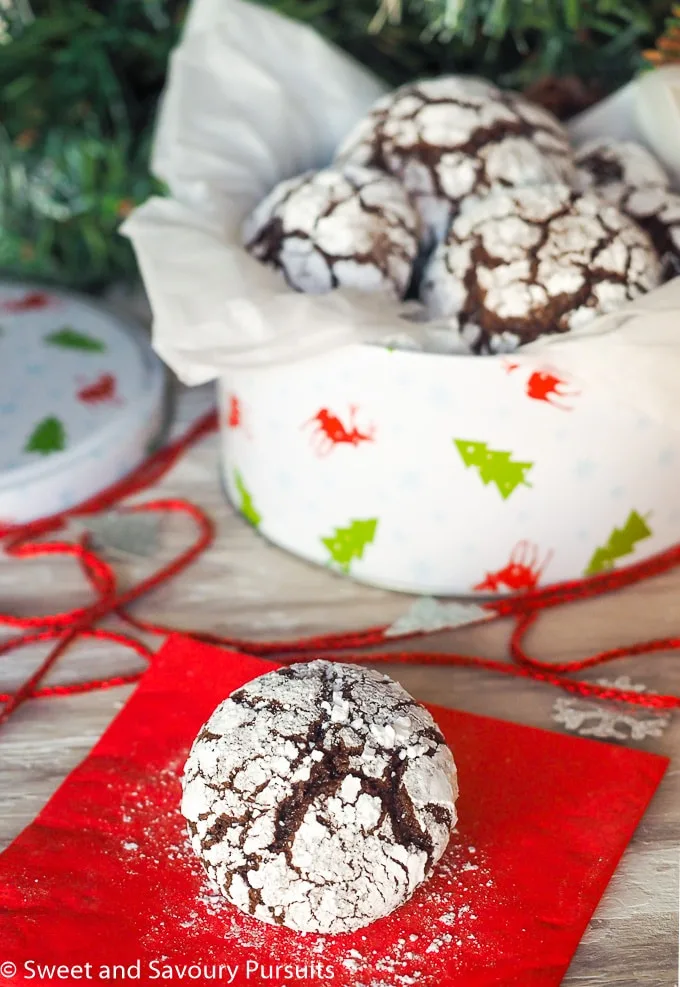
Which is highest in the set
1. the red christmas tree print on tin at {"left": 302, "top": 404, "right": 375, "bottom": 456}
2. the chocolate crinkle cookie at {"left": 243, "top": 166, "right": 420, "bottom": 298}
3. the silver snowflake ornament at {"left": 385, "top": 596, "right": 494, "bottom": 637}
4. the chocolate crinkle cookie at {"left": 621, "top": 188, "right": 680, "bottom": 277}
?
the chocolate crinkle cookie at {"left": 621, "top": 188, "right": 680, "bottom": 277}

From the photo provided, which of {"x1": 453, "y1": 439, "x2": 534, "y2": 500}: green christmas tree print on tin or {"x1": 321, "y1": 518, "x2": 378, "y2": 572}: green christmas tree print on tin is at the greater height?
{"x1": 453, "y1": 439, "x2": 534, "y2": 500}: green christmas tree print on tin

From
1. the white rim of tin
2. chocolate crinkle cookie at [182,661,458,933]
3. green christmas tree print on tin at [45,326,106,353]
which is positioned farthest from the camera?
green christmas tree print on tin at [45,326,106,353]

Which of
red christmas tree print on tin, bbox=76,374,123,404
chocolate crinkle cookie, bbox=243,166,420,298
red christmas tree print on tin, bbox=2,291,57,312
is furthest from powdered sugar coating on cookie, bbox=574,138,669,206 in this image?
red christmas tree print on tin, bbox=2,291,57,312

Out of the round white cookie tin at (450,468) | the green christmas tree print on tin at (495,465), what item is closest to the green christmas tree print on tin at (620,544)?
the round white cookie tin at (450,468)

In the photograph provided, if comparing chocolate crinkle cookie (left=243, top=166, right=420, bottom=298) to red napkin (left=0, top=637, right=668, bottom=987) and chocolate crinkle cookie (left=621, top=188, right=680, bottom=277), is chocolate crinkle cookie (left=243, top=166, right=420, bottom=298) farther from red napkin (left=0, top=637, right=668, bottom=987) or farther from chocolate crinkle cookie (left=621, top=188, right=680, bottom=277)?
red napkin (left=0, top=637, right=668, bottom=987)

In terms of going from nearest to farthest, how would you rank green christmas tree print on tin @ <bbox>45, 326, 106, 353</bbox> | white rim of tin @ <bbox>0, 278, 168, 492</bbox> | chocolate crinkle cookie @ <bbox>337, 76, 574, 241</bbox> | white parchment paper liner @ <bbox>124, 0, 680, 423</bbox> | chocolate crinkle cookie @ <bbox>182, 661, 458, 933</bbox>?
chocolate crinkle cookie @ <bbox>182, 661, 458, 933</bbox> < white parchment paper liner @ <bbox>124, 0, 680, 423</bbox> < chocolate crinkle cookie @ <bbox>337, 76, 574, 241</bbox> < white rim of tin @ <bbox>0, 278, 168, 492</bbox> < green christmas tree print on tin @ <bbox>45, 326, 106, 353</bbox>

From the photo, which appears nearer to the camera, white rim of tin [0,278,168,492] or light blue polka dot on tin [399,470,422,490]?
light blue polka dot on tin [399,470,422,490]
